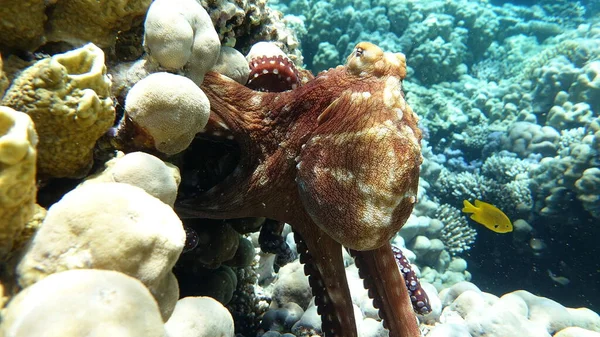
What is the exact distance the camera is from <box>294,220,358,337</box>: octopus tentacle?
2430 mm

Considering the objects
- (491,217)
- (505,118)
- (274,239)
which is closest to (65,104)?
(274,239)

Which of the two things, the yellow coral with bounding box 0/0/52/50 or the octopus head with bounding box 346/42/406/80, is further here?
the octopus head with bounding box 346/42/406/80

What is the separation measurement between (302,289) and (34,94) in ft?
10.2

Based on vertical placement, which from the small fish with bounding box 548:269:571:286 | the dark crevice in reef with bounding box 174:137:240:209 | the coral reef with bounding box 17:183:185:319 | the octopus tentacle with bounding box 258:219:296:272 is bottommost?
the small fish with bounding box 548:269:571:286

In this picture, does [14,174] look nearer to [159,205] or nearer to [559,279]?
[159,205]

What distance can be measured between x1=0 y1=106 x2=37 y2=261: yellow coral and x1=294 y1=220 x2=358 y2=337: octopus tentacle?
5.13ft

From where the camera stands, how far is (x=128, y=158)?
169cm

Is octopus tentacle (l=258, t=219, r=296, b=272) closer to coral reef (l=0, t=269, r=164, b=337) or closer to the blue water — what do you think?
coral reef (l=0, t=269, r=164, b=337)

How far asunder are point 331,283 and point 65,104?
1.79 meters

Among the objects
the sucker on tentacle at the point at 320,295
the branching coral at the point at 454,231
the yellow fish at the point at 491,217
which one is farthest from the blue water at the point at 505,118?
the sucker on tentacle at the point at 320,295

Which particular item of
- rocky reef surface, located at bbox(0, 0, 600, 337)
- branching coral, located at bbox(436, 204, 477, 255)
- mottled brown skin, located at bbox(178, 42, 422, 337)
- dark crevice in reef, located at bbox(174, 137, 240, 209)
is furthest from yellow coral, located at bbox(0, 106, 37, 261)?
branching coral, located at bbox(436, 204, 477, 255)

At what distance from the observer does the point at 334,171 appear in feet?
6.61

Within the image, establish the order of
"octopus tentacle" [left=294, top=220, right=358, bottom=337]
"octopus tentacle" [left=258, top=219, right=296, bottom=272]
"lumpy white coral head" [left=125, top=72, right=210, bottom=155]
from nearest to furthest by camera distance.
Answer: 1. "lumpy white coral head" [left=125, top=72, right=210, bottom=155]
2. "octopus tentacle" [left=294, top=220, right=358, bottom=337]
3. "octopus tentacle" [left=258, top=219, right=296, bottom=272]

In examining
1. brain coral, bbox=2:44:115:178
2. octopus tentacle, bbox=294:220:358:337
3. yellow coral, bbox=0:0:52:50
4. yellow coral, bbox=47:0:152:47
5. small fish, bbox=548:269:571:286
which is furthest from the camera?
small fish, bbox=548:269:571:286
